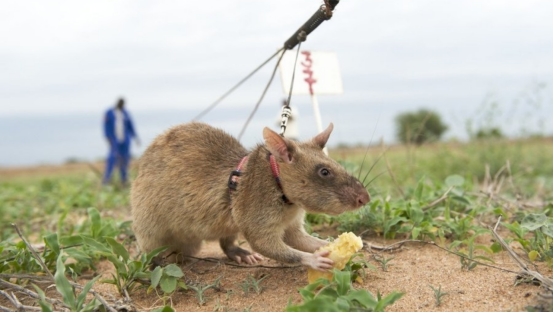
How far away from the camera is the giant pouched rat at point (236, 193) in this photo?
123 inches

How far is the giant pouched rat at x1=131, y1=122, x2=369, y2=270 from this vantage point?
3127 mm

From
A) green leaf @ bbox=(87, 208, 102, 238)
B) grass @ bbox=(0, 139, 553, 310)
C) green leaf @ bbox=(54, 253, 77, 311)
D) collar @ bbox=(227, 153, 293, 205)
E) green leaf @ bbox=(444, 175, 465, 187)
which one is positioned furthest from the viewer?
green leaf @ bbox=(444, 175, 465, 187)

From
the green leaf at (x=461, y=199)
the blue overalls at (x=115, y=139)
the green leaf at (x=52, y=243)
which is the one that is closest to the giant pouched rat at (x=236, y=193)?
the green leaf at (x=52, y=243)

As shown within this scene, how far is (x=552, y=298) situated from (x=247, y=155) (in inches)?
74.5

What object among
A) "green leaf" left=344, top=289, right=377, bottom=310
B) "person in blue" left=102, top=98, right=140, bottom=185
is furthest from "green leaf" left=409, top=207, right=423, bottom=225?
"person in blue" left=102, top=98, right=140, bottom=185

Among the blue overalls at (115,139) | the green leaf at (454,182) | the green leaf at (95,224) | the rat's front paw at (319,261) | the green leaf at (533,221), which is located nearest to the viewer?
the rat's front paw at (319,261)

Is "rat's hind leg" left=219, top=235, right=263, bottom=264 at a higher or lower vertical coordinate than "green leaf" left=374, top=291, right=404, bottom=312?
lower

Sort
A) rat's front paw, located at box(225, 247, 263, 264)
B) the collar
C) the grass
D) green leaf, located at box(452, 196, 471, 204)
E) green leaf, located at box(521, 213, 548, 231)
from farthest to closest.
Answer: green leaf, located at box(452, 196, 471, 204)
rat's front paw, located at box(225, 247, 263, 264)
green leaf, located at box(521, 213, 548, 231)
the collar
the grass

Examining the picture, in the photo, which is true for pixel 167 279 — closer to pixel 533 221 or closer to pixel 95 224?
pixel 95 224

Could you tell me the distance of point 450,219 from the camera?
4020mm

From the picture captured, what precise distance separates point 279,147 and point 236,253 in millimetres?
1015

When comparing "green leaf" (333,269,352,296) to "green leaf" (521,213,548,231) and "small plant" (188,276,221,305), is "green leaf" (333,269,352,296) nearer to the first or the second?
"small plant" (188,276,221,305)

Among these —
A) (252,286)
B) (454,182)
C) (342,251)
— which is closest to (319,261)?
(342,251)

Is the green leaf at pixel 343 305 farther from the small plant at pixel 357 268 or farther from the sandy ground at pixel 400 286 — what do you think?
the small plant at pixel 357 268
